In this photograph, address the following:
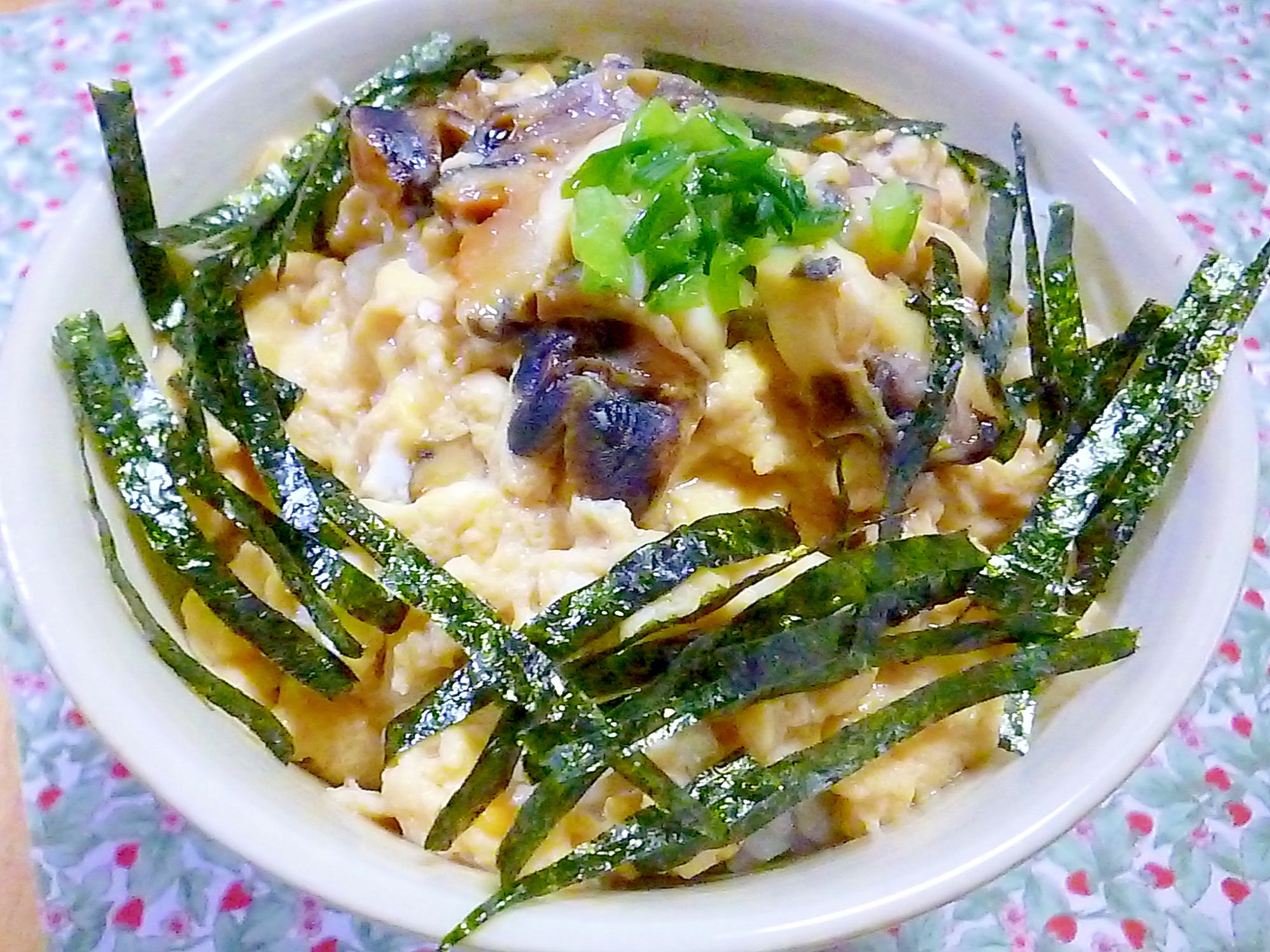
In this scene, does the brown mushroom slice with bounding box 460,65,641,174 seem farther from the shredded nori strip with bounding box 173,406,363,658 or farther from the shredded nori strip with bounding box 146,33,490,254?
the shredded nori strip with bounding box 173,406,363,658

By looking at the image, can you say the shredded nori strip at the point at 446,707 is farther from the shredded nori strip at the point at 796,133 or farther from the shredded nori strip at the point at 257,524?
the shredded nori strip at the point at 796,133

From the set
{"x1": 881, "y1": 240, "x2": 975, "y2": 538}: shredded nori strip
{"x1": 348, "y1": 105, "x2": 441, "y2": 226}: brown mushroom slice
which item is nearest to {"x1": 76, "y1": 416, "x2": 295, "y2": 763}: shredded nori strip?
{"x1": 348, "y1": 105, "x2": 441, "y2": 226}: brown mushroom slice

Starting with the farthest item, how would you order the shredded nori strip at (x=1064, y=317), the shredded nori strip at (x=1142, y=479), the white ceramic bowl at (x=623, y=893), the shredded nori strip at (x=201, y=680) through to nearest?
1. the shredded nori strip at (x=1064, y=317)
2. the shredded nori strip at (x=1142, y=479)
3. the shredded nori strip at (x=201, y=680)
4. the white ceramic bowl at (x=623, y=893)

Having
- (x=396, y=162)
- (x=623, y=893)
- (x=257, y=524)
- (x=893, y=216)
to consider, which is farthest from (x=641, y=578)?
(x=396, y=162)

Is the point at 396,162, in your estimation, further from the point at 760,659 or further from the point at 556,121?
the point at 760,659

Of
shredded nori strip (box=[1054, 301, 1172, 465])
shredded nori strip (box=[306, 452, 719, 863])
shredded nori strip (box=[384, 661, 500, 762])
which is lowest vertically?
shredded nori strip (box=[384, 661, 500, 762])

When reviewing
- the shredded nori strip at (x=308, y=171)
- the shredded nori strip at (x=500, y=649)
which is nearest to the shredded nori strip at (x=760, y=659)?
the shredded nori strip at (x=500, y=649)
